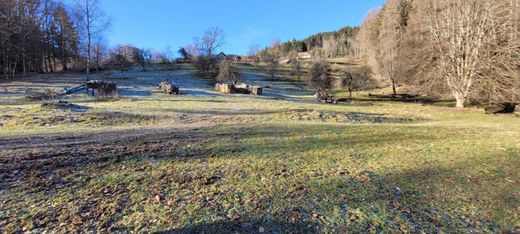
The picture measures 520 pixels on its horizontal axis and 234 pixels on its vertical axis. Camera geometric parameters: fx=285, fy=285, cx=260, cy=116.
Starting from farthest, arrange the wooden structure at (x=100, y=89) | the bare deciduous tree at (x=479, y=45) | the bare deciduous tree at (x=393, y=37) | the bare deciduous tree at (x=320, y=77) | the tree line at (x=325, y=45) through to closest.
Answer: the tree line at (x=325, y=45), the bare deciduous tree at (x=320, y=77), the bare deciduous tree at (x=393, y=37), the wooden structure at (x=100, y=89), the bare deciduous tree at (x=479, y=45)

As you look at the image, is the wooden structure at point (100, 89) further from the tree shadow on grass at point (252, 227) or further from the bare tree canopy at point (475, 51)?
the bare tree canopy at point (475, 51)

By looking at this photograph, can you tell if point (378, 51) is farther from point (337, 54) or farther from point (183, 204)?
point (337, 54)

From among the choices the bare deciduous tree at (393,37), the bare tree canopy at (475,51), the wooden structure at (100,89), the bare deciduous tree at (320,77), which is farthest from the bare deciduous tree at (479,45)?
the wooden structure at (100,89)

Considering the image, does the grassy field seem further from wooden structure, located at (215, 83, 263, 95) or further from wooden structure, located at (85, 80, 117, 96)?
wooden structure, located at (215, 83, 263, 95)

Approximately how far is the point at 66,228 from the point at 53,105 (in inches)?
622

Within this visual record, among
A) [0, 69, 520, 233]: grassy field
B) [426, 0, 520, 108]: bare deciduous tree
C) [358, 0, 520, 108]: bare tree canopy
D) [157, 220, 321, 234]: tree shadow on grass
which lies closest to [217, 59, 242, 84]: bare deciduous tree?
[358, 0, 520, 108]: bare tree canopy

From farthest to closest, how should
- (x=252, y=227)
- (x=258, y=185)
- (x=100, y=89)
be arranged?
1. (x=100, y=89)
2. (x=258, y=185)
3. (x=252, y=227)

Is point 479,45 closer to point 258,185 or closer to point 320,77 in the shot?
point 320,77

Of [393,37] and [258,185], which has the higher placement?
[393,37]

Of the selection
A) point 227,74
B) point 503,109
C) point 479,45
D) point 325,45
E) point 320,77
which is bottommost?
point 503,109

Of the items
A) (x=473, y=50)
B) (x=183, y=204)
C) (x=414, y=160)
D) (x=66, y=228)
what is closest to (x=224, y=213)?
(x=183, y=204)

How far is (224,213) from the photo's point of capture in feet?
11.9

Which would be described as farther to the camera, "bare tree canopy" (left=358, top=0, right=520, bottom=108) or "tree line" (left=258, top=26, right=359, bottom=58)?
"tree line" (left=258, top=26, right=359, bottom=58)

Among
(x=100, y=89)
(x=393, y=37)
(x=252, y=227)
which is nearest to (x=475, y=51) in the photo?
(x=393, y=37)
